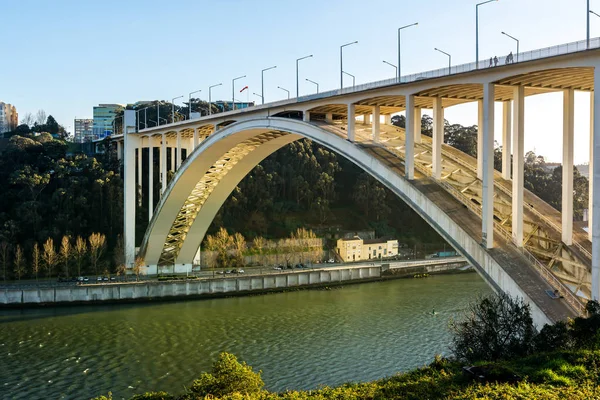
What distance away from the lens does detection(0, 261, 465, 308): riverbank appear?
28.4m

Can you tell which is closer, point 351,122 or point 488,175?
point 488,175

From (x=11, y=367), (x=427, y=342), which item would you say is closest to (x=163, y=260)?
(x=11, y=367)

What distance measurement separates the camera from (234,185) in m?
31.9

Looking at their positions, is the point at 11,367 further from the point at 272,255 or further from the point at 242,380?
the point at 272,255

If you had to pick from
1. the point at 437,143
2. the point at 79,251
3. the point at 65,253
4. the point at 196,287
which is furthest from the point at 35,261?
the point at 437,143

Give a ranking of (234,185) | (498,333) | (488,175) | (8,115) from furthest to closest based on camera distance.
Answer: (8,115) → (234,185) → (488,175) → (498,333)

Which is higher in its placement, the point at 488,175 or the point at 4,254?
the point at 488,175

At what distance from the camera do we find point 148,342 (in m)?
22.1

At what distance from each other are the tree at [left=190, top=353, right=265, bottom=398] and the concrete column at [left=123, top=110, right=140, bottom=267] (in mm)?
24036

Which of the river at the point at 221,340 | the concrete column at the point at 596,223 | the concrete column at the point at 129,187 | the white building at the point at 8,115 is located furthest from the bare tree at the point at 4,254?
the white building at the point at 8,115

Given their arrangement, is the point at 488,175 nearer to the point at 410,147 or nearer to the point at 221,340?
the point at 410,147

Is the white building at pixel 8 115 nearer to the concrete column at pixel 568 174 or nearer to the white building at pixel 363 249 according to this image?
the white building at pixel 363 249

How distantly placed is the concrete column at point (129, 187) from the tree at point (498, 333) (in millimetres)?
25350

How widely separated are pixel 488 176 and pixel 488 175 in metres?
0.02
